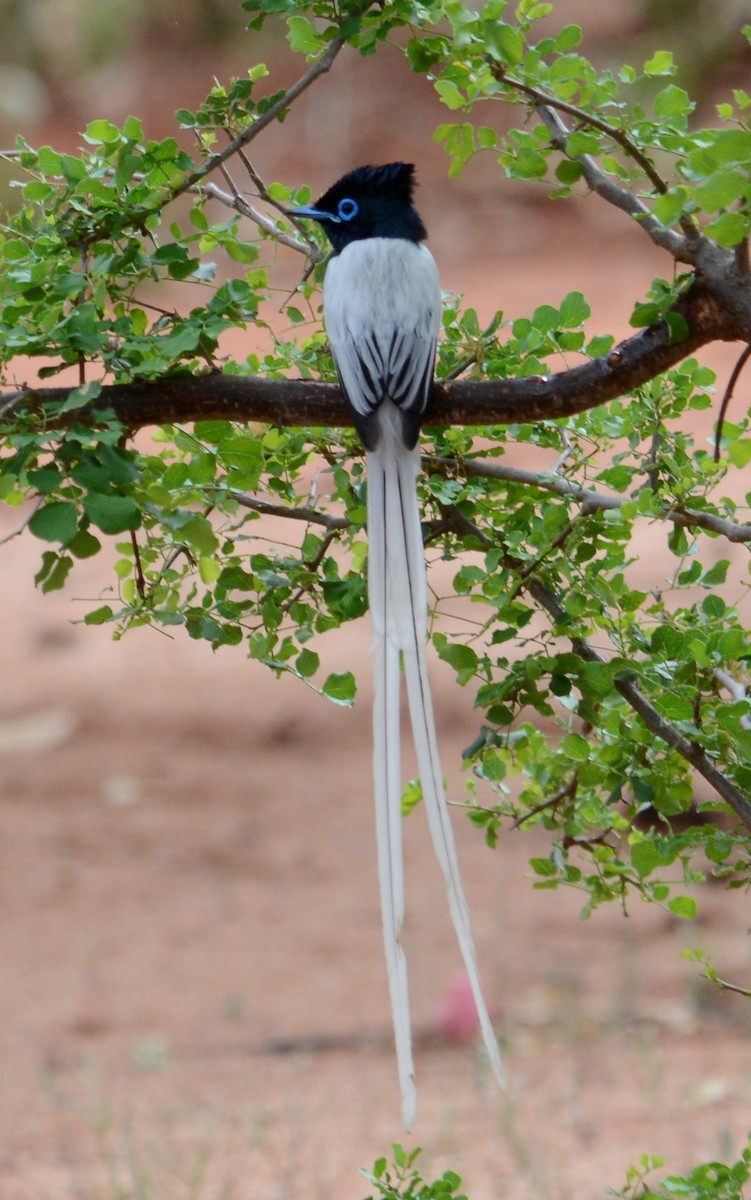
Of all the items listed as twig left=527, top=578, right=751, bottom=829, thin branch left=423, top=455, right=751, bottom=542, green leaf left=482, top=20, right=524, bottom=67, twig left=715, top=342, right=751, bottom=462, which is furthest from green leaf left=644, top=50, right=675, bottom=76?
twig left=527, top=578, right=751, bottom=829

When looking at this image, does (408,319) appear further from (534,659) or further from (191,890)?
(191,890)

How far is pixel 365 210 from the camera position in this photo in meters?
1.77

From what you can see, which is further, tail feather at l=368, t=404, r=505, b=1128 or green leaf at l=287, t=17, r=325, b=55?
green leaf at l=287, t=17, r=325, b=55

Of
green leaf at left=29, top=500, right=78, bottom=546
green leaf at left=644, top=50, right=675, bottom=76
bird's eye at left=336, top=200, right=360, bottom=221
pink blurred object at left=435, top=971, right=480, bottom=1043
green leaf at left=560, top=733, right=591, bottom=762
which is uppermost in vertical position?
bird's eye at left=336, top=200, right=360, bottom=221

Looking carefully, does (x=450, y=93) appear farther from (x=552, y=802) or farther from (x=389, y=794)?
(x=552, y=802)

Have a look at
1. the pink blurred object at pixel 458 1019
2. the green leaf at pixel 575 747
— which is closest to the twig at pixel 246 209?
the green leaf at pixel 575 747

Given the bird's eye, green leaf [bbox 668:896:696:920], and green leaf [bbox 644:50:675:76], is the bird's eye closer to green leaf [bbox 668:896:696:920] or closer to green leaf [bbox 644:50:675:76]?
green leaf [bbox 644:50:675:76]

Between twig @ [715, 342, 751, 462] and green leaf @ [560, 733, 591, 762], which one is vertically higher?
twig @ [715, 342, 751, 462]

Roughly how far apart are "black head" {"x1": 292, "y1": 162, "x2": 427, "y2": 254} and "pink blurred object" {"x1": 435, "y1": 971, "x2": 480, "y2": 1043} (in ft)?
8.14

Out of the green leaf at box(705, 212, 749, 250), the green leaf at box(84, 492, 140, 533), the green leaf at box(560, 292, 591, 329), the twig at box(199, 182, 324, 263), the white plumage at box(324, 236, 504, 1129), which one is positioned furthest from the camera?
the twig at box(199, 182, 324, 263)

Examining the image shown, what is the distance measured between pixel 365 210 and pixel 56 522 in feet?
2.47

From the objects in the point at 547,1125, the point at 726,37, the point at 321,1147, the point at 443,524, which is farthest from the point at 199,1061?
the point at 726,37

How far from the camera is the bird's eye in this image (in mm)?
1756

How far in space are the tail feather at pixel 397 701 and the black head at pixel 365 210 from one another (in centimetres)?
39
